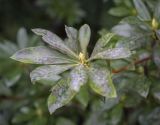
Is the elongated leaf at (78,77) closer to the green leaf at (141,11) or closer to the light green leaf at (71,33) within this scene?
the light green leaf at (71,33)

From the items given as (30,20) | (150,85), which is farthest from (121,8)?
(30,20)

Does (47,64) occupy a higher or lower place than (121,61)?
higher

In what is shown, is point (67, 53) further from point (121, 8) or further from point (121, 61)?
point (121, 8)

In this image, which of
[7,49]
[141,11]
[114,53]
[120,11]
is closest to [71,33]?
[114,53]

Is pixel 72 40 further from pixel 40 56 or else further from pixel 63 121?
pixel 63 121

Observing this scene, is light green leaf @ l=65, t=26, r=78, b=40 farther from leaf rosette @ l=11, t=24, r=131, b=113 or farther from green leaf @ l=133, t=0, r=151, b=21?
green leaf @ l=133, t=0, r=151, b=21
